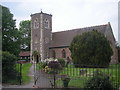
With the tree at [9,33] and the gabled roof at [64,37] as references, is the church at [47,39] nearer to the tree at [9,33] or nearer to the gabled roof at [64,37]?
the gabled roof at [64,37]

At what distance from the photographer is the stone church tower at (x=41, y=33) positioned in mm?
43719

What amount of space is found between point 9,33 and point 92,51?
13.4 m

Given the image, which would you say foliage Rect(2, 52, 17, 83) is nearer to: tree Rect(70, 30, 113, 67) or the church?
tree Rect(70, 30, 113, 67)

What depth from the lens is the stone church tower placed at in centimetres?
4372

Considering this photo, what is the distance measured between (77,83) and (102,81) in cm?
255

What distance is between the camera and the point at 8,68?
460 inches

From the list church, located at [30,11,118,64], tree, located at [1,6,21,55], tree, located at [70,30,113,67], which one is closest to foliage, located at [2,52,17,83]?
tree, located at [70,30,113,67]

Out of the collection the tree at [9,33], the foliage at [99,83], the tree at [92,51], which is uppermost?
the tree at [9,33]

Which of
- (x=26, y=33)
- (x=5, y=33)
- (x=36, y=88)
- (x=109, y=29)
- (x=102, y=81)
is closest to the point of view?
(x=102, y=81)

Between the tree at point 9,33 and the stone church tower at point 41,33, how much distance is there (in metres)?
13.9

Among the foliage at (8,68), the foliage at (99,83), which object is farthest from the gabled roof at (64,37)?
the foliage at (99,83)

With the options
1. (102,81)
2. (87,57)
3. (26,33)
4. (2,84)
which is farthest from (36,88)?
(26,33)

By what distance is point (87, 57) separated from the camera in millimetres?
23422

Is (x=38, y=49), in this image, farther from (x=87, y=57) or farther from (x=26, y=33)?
(x=87, y=57)
